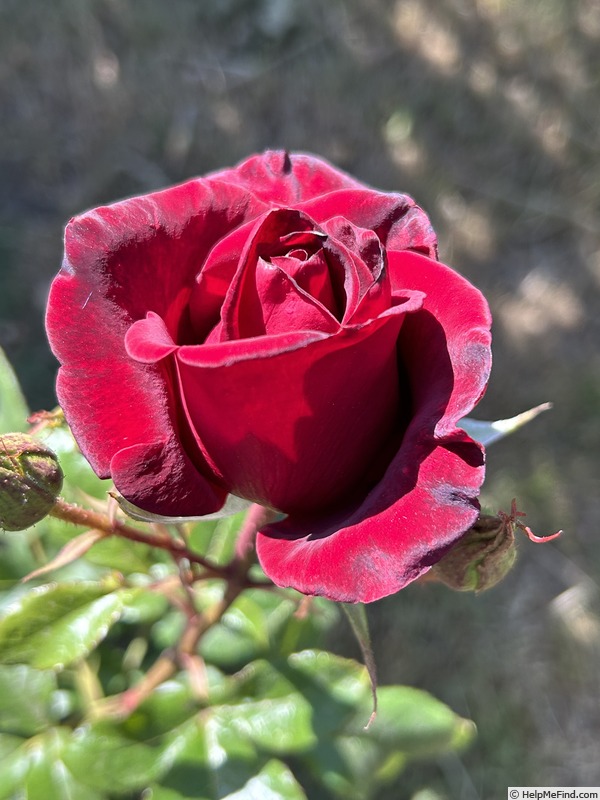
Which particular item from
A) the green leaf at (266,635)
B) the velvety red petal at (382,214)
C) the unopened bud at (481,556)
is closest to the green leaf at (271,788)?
the green leaf at (266,635)

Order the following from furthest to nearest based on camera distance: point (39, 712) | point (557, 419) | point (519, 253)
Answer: point (519, 253) → point (557, 419) → point (39, 712)

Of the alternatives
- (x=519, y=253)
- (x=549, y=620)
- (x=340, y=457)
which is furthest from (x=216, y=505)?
(x=519, y=253)

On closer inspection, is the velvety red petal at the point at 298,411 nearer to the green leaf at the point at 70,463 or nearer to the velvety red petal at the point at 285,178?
the velvety red petal at the point at 285,178

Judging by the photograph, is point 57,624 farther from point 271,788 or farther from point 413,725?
point 413,725

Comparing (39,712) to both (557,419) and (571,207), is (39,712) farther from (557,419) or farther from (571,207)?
(571,207)

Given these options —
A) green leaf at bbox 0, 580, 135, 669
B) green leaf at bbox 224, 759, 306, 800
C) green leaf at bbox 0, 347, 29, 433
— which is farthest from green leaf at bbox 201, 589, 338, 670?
green leaf at bbox 0, 347, 29, 433

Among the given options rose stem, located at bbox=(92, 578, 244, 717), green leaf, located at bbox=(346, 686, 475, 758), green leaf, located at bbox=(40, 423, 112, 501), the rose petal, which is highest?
the rose petal

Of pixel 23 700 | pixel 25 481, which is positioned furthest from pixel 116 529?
pixel 23 700

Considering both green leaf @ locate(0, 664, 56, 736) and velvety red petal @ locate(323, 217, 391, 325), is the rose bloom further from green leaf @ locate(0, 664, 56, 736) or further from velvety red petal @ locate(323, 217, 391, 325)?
green leaf @ locate(0, 664, 56, 736)
